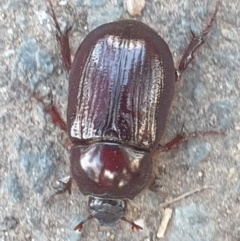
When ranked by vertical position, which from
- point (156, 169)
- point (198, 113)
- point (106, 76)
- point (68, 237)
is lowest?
point (68, 237)

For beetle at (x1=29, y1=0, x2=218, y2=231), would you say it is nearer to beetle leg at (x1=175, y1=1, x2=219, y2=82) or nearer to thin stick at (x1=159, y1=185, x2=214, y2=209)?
beetle leg at (x1=175, y1=1, x2=219, y2=82)

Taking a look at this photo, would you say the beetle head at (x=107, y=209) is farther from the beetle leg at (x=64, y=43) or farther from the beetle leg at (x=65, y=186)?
the beetle leg at (x=64, y=43)

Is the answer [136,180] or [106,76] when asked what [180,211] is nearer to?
[136,180]

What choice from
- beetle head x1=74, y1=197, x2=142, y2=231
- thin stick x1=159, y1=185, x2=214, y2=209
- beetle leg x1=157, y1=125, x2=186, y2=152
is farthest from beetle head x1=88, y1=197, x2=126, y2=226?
beetle leg x1=157, y1=125, x2=186, y2=152

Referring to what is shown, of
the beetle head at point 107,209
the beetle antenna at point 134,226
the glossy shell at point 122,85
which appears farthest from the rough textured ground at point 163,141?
the glossy shell at point 122,85

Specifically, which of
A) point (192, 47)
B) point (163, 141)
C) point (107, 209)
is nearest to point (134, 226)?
point (107, 209)

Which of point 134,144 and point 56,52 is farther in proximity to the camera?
point 56,52

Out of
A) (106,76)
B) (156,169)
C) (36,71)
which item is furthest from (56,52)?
(156,169)

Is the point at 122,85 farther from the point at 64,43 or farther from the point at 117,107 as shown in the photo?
the point at 64,43
